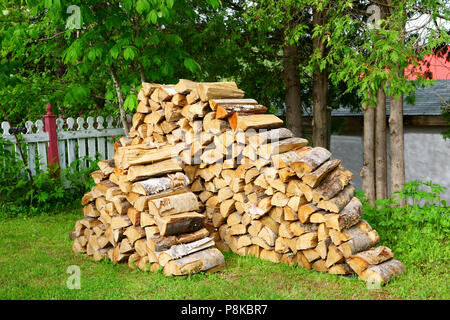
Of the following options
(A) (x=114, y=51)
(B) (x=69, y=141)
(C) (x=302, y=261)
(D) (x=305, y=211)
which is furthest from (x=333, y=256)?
(B) (x=69, y=141)

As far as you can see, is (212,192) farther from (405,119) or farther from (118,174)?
(405,119)

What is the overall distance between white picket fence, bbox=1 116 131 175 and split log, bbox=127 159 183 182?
3.38 m

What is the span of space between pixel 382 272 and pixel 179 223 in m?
1.96

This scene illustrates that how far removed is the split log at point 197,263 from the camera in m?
4.00

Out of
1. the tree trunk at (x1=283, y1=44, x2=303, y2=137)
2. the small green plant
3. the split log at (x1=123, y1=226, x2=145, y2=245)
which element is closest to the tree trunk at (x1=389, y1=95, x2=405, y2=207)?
the small green plant

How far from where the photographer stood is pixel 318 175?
415cm

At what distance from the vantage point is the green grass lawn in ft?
12.2

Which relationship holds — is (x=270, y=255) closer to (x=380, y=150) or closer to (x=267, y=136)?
(x=267, y=136)

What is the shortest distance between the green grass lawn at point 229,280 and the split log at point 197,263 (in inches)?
2.8

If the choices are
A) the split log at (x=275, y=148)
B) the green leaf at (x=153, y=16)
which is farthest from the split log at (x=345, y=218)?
the green leaf at (x=153, y=16)

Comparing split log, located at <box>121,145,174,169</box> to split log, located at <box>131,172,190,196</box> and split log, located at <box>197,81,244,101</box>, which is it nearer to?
split log, located at <box>131,172,190,196</box>

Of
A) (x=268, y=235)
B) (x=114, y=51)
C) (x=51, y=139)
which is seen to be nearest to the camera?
(x=268, y=235)

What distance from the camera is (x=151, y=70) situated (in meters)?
6.95
